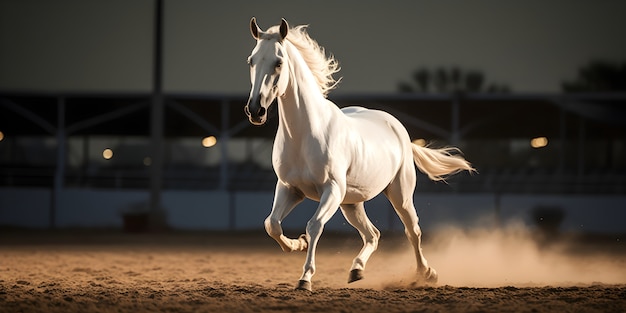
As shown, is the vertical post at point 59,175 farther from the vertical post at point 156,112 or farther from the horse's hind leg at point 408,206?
the horse's hind leg at point 408,206

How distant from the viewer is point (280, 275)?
28.8ft

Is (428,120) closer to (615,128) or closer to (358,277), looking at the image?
(615,128)

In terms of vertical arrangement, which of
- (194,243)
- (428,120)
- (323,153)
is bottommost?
(194,243)

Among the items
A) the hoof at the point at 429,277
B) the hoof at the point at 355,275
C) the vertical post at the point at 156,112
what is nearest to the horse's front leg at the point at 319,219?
the hoof at the point at 355,275

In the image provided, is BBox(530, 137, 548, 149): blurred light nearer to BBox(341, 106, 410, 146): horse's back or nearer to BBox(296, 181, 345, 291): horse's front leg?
BBox(341, 106, 410, 146): horse's back

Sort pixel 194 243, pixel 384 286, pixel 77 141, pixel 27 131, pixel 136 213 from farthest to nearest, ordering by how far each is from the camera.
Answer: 1. pixel 77 141
2. pixel 27 131
3. pixel 136 213
4. pixel 194 243
5. pixel 384 286

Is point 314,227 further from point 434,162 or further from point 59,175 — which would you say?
point 59,175

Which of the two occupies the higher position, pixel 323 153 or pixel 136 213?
pixel 323 153

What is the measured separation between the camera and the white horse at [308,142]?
575 cm

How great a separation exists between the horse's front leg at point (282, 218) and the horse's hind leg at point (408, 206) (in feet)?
4.25

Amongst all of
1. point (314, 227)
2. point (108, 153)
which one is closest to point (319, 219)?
point (314, 227)

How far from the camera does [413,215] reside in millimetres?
7375

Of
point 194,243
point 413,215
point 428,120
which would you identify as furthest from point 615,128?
point 413,215

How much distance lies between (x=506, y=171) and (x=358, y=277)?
19006 mm
